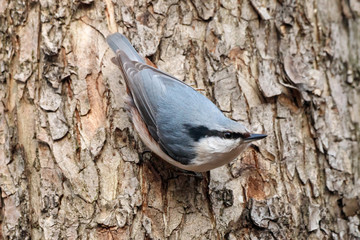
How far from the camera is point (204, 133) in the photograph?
2867mm

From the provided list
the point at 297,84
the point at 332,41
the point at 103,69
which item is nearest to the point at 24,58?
the point at 103,69

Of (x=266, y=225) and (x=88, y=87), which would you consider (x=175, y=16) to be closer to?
(x=88, y=87)

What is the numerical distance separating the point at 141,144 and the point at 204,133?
425 mm

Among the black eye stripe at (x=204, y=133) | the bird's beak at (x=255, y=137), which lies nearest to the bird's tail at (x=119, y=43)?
the black eye stripe at (x=204, y=133)

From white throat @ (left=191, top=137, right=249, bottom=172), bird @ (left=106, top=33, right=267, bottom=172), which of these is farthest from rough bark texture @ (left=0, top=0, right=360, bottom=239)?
white throat @ (left=191, top=137, right=249, bottom=172)

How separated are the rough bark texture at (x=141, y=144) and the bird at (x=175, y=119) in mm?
97

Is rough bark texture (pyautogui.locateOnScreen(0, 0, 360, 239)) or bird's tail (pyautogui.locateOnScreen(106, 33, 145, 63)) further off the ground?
bird's tail (pyautogui.locateOnScreen(106, 33, 145, 63))

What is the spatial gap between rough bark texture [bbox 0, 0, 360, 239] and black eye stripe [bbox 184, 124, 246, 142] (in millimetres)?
277

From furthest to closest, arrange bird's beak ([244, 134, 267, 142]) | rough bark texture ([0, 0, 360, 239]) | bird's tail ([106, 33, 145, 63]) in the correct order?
bird's tail ([106, 33, 145, 63]), rough bark texture ([0, 0, 360, 239]), bird's beak ([244, 134, 267, 142])

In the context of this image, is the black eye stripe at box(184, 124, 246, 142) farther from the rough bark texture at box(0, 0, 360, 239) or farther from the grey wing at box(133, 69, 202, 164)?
the rough bark texture at box(0, 0, 360, 239)

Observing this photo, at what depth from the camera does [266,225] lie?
9.30 ft

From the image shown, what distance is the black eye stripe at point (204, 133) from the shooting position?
8.96ft

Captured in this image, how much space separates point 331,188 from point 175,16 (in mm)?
1438

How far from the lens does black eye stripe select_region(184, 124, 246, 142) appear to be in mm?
2732
